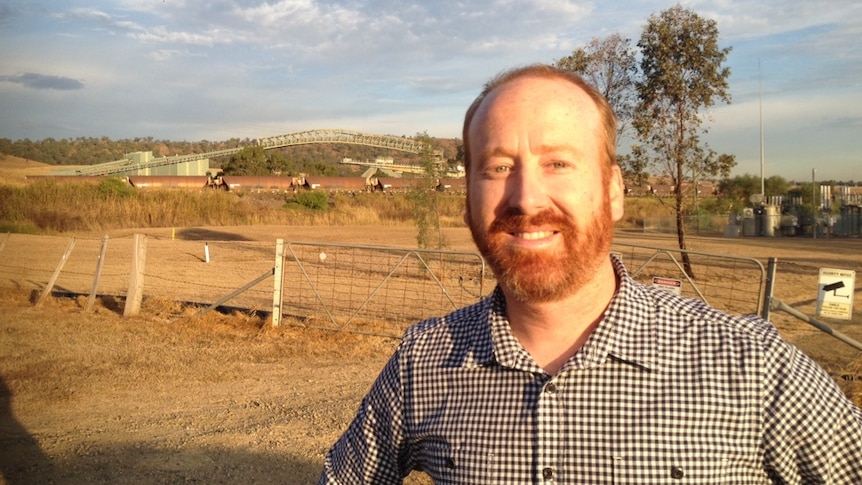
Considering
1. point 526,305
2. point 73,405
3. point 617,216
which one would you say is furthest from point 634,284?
point 73,405

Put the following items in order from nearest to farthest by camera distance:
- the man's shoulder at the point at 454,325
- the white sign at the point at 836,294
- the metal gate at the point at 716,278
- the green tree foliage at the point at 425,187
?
the man's shoulder at the point at 454,325, the white sign at the point at 836,294, the metal gate at the point at 716,278, the green tree foliage at the point at 425,187

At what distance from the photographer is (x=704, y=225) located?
44.6 meters

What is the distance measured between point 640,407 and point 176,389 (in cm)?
746

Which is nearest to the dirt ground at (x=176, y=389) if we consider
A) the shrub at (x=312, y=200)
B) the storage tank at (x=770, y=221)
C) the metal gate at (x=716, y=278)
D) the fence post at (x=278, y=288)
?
the fence post at (x=278, y=288)

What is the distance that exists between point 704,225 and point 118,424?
42491 millimetres

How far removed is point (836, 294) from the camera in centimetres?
726

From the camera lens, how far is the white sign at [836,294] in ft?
23.6

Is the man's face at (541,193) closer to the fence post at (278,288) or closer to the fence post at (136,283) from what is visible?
the fence post at (278,288)

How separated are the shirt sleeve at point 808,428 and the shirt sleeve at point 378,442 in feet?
2.68

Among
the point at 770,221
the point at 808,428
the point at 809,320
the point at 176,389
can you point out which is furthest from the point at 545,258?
the point at 770,221

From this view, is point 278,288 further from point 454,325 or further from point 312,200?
point 312,200

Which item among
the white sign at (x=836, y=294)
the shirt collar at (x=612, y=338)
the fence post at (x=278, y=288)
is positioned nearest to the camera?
the shirt collar at (x=612, y=338)

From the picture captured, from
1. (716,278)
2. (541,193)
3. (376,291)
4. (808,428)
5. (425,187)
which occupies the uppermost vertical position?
(425,187)

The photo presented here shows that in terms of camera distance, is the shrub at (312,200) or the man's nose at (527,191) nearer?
the man's nose at (527,191)
